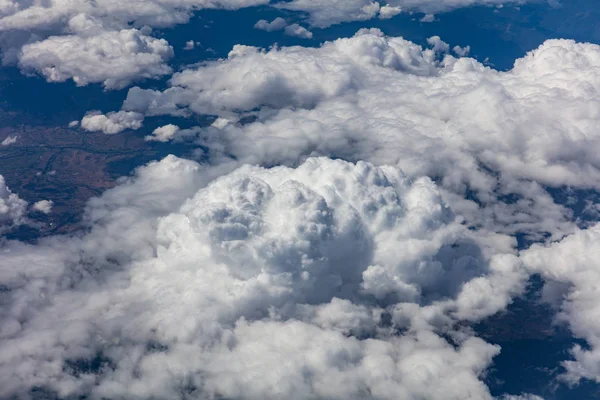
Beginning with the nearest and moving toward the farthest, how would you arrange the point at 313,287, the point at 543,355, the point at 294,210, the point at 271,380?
the point at 271,380, the point at 294,210, the point at 313,287, the point at 543,355

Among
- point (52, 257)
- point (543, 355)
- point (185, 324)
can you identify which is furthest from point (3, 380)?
point (543, 355)

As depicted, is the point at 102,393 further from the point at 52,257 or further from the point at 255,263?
the point at 52,257

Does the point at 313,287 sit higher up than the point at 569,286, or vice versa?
the point at 313,287

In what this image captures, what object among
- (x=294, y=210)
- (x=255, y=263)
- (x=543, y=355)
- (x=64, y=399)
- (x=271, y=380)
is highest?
(x=294, y=210)

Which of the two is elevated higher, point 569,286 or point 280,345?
point 280,345

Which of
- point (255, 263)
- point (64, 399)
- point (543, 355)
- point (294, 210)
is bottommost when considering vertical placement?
point (543, 355)

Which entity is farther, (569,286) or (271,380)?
(569,286)

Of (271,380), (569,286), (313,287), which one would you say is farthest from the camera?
(569,286)

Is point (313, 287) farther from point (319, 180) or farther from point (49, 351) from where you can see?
point (49, 351)

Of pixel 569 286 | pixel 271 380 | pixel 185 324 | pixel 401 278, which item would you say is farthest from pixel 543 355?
pixel 185 324
